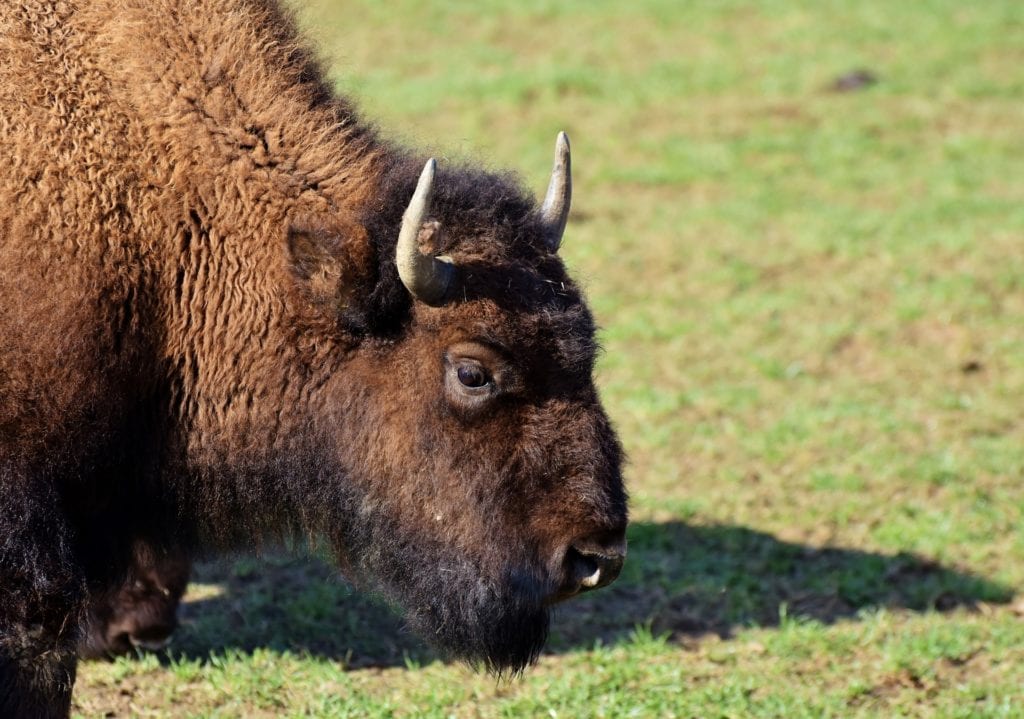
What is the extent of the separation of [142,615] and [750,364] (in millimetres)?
5041

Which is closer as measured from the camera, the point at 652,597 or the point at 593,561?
the point at 593,561

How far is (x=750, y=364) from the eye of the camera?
924 centimetres

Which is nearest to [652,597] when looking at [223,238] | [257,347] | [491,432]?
[491,432]

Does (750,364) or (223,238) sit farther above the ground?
(223,238)

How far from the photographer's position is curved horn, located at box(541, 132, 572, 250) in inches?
173

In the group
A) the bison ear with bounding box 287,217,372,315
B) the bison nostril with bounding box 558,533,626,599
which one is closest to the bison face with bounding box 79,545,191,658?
the bison ear with bounding box 287,217,372,315

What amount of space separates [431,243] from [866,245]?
770 centimetres

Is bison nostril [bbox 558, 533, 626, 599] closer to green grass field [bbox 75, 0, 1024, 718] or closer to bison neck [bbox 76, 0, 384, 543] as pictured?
bison neck [bbox 76, 0, 384, 543]

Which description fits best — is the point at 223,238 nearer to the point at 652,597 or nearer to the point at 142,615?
the point at 142,615

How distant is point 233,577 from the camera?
6.37 meters

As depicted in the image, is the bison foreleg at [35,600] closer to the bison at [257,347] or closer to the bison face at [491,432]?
the bison at [257,347]

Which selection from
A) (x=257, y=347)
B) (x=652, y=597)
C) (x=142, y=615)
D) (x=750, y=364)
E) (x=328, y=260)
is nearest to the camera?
(x=328, y=260)

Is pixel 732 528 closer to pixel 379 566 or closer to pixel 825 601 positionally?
pixel 825 601

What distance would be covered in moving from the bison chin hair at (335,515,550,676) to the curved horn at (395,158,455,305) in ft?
→ 2.58
